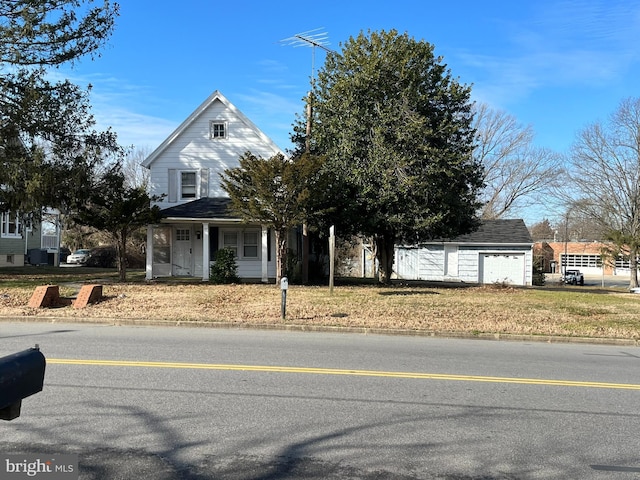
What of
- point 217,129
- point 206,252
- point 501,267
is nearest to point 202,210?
point 206,252

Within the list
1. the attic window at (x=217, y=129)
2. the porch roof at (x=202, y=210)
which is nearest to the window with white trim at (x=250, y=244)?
the porch roof at (x=202, y=210)

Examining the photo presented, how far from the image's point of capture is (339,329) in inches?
484

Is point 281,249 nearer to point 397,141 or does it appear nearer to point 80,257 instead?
point 397,141

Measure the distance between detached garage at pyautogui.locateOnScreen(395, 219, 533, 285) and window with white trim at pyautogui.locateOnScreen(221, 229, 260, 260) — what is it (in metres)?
13.3

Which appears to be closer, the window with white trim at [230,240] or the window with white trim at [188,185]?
the window with white trim at [230,240]

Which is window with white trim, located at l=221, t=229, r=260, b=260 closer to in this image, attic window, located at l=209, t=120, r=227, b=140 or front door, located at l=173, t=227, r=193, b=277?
front door, located at l=173, t=227, r=193, b=277

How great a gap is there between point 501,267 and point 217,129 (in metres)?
20.6

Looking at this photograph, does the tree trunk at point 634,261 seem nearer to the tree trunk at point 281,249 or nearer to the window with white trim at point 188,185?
the tree trunk at point 281,249

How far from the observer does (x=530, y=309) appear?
15.4 metres

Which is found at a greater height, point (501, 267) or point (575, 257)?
point (575, 257)

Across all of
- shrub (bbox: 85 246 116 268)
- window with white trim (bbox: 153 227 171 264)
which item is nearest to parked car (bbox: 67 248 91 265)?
shrub (bbox: 85 246 116 268)

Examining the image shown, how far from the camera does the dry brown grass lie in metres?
12.9

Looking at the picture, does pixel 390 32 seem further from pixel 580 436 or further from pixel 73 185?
pixel 580 436

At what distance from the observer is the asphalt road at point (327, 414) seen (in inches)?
171
